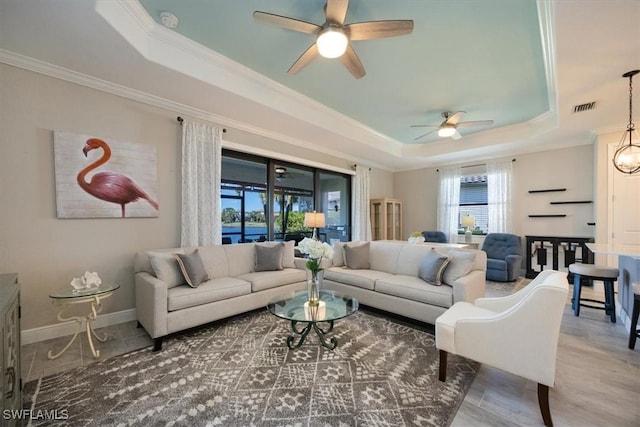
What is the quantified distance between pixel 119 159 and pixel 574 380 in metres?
4.90

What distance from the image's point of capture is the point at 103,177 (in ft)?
9.93

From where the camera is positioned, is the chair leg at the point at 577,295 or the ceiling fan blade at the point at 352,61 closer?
the ceiling fan blade at the point at 352,61

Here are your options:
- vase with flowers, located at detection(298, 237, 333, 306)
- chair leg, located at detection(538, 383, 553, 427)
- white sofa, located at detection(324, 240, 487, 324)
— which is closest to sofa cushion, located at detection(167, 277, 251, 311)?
vase with flowers, located at detection(298, 237, 333, 306)

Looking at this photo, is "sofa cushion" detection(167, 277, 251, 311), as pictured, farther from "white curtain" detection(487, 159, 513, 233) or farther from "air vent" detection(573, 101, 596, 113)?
"white curtain" detection(487, 159, 513, 233)

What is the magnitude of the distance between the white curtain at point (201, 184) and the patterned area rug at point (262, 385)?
147 cm

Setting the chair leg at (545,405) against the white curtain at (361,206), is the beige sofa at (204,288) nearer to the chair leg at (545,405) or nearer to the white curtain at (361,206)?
the chair leg at (545,405)

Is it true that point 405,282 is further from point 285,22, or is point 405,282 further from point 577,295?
point 285,22

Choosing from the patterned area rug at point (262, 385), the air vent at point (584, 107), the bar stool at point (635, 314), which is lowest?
the patterned area rug at point (262, 385)

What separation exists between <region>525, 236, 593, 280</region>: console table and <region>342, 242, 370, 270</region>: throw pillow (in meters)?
3.89

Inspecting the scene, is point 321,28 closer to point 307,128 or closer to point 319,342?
point 307,128

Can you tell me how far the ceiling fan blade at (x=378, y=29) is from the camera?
2.05 m

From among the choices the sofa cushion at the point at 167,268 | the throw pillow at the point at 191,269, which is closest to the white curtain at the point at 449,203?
the throw pillow at the point at 191,269

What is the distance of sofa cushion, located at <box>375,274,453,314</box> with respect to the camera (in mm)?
2791

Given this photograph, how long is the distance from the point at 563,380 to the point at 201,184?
14.3 feet
